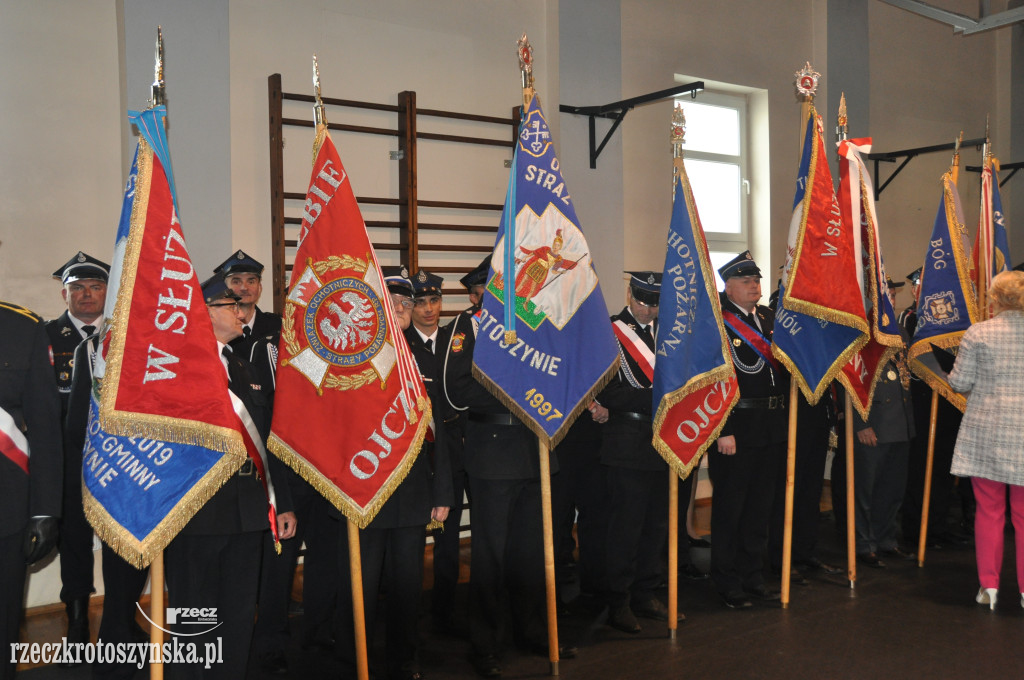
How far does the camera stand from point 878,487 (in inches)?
188

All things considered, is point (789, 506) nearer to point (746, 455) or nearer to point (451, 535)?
point (746, 455)

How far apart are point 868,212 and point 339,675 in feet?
10.5

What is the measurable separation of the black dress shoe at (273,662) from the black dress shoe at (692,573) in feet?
7.03

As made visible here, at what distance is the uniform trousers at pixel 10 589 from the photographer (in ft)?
7.30

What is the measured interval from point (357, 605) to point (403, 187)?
9.08 ft

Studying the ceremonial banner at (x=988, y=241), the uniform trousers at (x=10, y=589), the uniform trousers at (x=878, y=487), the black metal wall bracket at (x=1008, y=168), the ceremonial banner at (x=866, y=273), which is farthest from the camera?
the black metal wall bracket at (x=1008, y=168)

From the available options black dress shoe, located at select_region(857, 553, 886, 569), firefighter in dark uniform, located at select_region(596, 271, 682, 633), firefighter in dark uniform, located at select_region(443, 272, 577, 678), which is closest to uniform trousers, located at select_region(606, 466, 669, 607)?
firefighter in dark uniform, located at select_region(596, 271, 682, 633)

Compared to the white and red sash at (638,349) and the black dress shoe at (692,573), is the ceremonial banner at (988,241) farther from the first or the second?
the white and red sash at (638,349)

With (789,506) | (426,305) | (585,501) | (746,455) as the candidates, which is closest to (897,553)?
(789,506)

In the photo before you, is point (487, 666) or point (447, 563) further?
point (447, 563)

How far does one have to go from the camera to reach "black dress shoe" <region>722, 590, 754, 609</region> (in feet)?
12.9

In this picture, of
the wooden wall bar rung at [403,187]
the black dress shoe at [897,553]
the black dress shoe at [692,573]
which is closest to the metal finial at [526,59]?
the wooden wall bar rung at [403,187]

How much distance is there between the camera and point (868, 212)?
13.9 feet

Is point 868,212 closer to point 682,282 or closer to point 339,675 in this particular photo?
point 682,282
